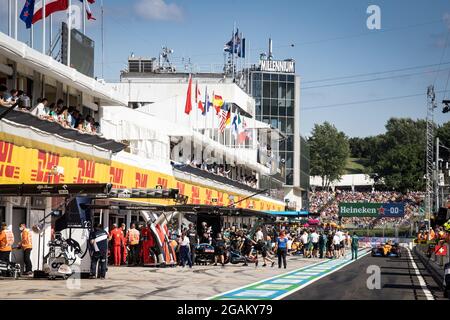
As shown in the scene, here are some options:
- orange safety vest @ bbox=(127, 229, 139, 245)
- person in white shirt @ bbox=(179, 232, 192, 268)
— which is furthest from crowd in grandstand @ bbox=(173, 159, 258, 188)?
orange safety vest @ bbox=(127, 229, 139, 245)

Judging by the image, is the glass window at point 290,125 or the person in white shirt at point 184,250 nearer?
the person in white shirt at point 184,250

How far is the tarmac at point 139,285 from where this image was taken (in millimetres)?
20188

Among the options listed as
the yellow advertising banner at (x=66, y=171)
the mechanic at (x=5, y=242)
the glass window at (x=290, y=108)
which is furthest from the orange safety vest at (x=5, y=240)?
the glass window at (x=290, y=108)

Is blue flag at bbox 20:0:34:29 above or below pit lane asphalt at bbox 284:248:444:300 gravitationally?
above

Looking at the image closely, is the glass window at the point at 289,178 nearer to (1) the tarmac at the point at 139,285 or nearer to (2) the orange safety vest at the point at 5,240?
(1) the tarmac at the point at 139,285

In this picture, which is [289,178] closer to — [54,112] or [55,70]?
[55,70]

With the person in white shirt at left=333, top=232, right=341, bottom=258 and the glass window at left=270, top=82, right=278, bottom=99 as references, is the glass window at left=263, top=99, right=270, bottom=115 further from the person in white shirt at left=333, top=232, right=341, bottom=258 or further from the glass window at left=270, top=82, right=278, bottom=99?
the person in white shirt at left=333, top=232, right=341, bottom=258

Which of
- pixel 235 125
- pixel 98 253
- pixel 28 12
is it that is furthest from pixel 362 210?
pixel 98 253

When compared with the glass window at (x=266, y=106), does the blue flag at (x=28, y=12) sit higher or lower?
lower

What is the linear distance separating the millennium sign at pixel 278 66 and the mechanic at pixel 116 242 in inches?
3007

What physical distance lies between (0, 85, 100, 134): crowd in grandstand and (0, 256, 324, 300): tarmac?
18.4 ft

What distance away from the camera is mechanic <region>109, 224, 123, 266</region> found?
3378 cm

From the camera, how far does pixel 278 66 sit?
359 feet

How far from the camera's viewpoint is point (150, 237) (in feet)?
112
